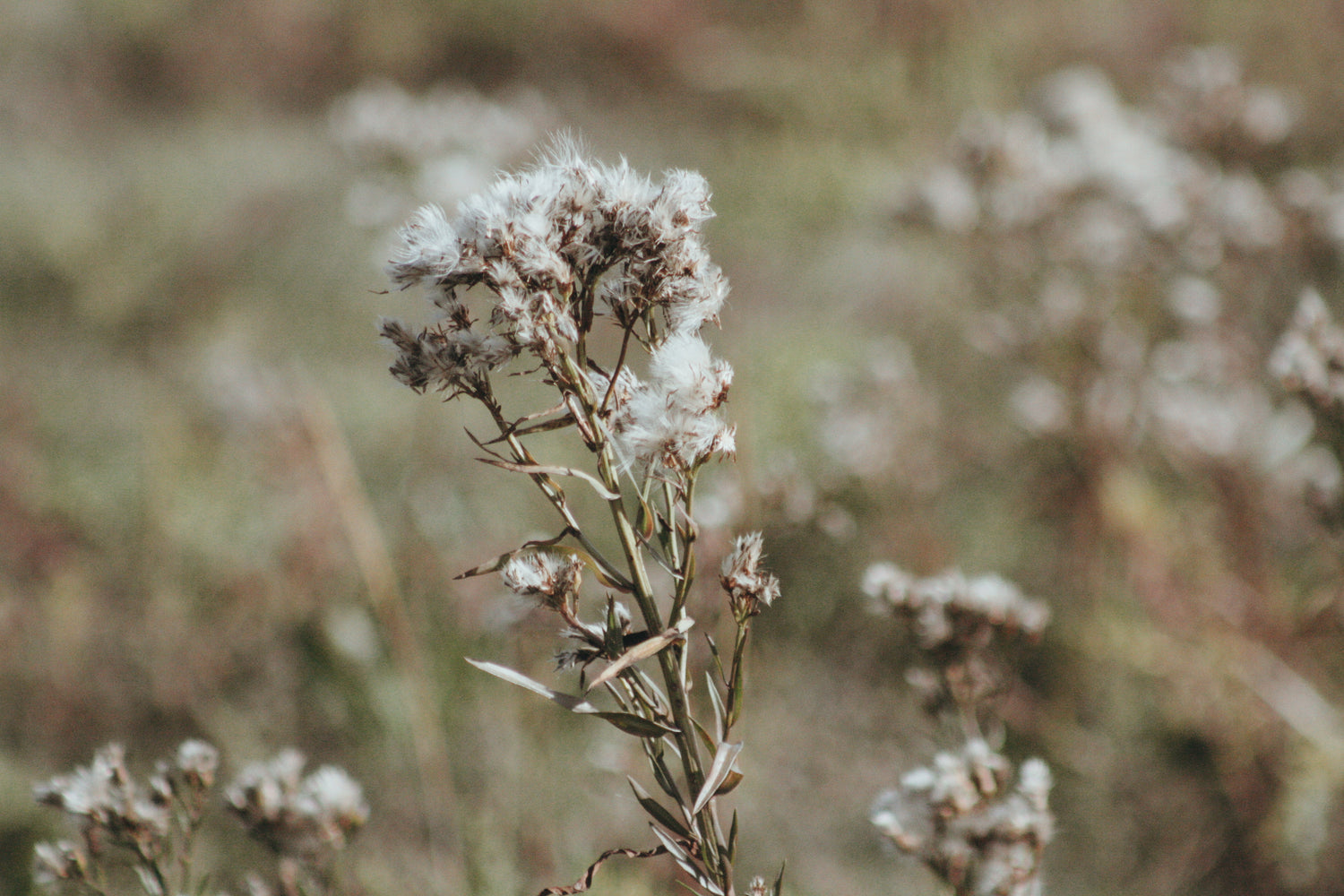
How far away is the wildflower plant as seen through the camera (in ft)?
3.15

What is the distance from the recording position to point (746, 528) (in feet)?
6.72

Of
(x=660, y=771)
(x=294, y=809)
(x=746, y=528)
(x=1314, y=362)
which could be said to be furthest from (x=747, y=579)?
(x=1314, y=362)

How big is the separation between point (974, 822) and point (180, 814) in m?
1.20

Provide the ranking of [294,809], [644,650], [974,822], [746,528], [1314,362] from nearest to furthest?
[644,650], [974,822], [294,809], [1314,362], [746,528]

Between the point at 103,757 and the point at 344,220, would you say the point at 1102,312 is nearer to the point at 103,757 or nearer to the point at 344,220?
the point at 103,757

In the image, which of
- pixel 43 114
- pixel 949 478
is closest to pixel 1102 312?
pixel 949 478

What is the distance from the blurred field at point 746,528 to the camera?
7.63 feet

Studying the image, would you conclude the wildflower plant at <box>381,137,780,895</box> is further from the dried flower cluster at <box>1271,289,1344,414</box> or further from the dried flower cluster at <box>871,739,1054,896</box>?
the dried flower cluster at <box>1271,289,1344,414</box>

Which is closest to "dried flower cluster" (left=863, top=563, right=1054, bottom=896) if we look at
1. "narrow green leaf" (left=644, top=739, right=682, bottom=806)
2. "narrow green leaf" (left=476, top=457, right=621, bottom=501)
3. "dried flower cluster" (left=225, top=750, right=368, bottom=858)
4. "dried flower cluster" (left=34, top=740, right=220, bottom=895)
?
"narrow green leaf" (left=644, top=739, right=682, bottom=806)

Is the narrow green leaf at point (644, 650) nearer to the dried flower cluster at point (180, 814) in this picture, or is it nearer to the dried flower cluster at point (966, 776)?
the dried flower cluster at point (966, 776)

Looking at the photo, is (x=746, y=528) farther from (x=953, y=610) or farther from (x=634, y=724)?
(x=634, y=724)

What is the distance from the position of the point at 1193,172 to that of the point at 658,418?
2995 millimetres

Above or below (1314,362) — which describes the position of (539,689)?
below

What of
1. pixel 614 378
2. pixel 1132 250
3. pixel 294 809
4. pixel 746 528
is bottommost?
pixel 294 809
